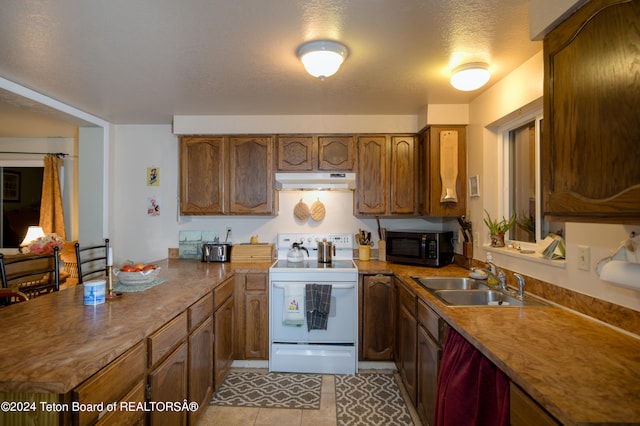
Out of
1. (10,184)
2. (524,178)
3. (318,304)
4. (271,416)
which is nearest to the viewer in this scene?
(271,416)

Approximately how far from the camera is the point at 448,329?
1578 mm

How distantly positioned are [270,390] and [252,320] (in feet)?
1.86

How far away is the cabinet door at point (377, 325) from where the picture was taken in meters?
2.73

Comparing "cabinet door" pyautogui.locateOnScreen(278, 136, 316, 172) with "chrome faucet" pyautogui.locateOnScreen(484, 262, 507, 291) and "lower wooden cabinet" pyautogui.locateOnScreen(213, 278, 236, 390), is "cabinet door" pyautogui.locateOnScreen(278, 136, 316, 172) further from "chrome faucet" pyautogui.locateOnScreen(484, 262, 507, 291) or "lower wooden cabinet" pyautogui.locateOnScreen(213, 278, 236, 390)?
"chrome faucet" pyautogui.locateOnScreen(484, 262, 507, 291)

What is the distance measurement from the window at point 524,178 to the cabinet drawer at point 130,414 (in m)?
2.30

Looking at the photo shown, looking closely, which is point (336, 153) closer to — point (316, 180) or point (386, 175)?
point (316, 180)

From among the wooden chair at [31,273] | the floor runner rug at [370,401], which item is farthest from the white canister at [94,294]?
the floor runner rug at [370,401]

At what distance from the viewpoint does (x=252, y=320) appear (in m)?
2.75

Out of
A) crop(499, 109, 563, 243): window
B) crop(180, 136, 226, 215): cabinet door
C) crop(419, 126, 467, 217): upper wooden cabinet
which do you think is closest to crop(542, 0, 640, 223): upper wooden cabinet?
crop(499, 109, 563, 243): window

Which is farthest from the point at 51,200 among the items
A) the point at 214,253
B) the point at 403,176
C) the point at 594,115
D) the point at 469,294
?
the point at 594,115

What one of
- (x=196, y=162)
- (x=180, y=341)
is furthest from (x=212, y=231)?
(x=180, y=341)

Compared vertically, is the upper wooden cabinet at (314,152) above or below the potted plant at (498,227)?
above

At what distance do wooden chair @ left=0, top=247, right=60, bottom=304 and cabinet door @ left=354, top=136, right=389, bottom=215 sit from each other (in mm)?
2443

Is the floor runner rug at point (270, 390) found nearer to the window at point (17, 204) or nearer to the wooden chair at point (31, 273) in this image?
the wooden chair at point (31, 273)
